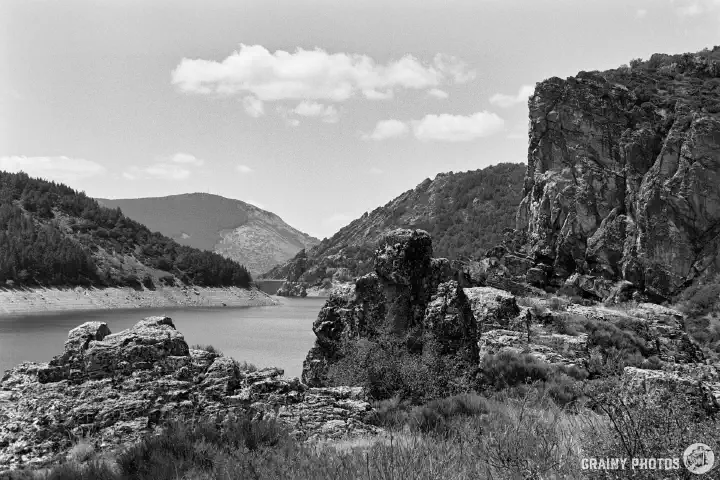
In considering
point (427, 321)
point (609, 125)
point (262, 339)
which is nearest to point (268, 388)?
point (427, 321)

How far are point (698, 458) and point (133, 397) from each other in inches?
311

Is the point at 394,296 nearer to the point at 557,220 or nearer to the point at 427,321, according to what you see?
the point at 427,321

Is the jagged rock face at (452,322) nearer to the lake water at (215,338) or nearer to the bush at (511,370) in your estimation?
the bush at (511,370)

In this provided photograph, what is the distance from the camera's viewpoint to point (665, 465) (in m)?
3.99

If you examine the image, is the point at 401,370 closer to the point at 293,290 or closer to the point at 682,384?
the point at 682,384

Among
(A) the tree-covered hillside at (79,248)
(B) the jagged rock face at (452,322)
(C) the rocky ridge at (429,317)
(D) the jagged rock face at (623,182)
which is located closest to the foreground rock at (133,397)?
(B) the jagged rock face at (452,322)

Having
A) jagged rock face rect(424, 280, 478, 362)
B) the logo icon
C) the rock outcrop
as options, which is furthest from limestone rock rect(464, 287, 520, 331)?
the logo icon

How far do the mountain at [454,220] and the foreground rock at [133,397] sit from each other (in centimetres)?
11957

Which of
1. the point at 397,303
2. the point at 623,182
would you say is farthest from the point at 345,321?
the point at 623,182

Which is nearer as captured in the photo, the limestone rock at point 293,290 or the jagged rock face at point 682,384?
the jagged rock face at point 682,384

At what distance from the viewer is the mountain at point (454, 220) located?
14025cm

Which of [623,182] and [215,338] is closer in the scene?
[215,338]

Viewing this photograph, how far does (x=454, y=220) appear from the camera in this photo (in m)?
158

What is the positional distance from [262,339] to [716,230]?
1892 inches
